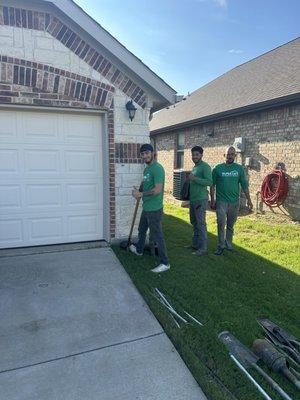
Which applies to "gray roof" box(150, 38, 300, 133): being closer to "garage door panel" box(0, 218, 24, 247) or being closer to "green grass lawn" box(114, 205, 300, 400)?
"green grass lawn" box(114, 205, 300, 400)

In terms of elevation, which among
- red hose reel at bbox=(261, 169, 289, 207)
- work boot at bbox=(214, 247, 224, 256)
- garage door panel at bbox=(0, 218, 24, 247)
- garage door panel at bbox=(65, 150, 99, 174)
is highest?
garage door panel at bbox=(65, 150, 99, 174)

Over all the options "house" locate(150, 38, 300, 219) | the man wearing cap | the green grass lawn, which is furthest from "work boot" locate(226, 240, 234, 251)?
"house" locate(150, 38, 300, 219)

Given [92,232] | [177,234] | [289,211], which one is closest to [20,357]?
[92,232]

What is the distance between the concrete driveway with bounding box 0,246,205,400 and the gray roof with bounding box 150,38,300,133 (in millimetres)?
6885

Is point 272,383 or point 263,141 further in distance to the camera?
point 263,141

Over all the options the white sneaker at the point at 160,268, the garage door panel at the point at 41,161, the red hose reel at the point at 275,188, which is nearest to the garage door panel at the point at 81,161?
the garage door panel at the point at 41,161

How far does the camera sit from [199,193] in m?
5.79

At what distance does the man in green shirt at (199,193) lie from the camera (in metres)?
5.70

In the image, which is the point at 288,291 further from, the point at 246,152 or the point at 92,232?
the point at 246,152

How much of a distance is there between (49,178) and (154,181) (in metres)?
1.95

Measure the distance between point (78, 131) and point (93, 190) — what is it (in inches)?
42.8

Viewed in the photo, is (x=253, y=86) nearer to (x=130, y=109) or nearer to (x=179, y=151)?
(x=179, y=151)

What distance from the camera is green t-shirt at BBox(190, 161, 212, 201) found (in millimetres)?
5672

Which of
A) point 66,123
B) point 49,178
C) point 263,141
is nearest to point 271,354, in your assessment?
point 49,178
